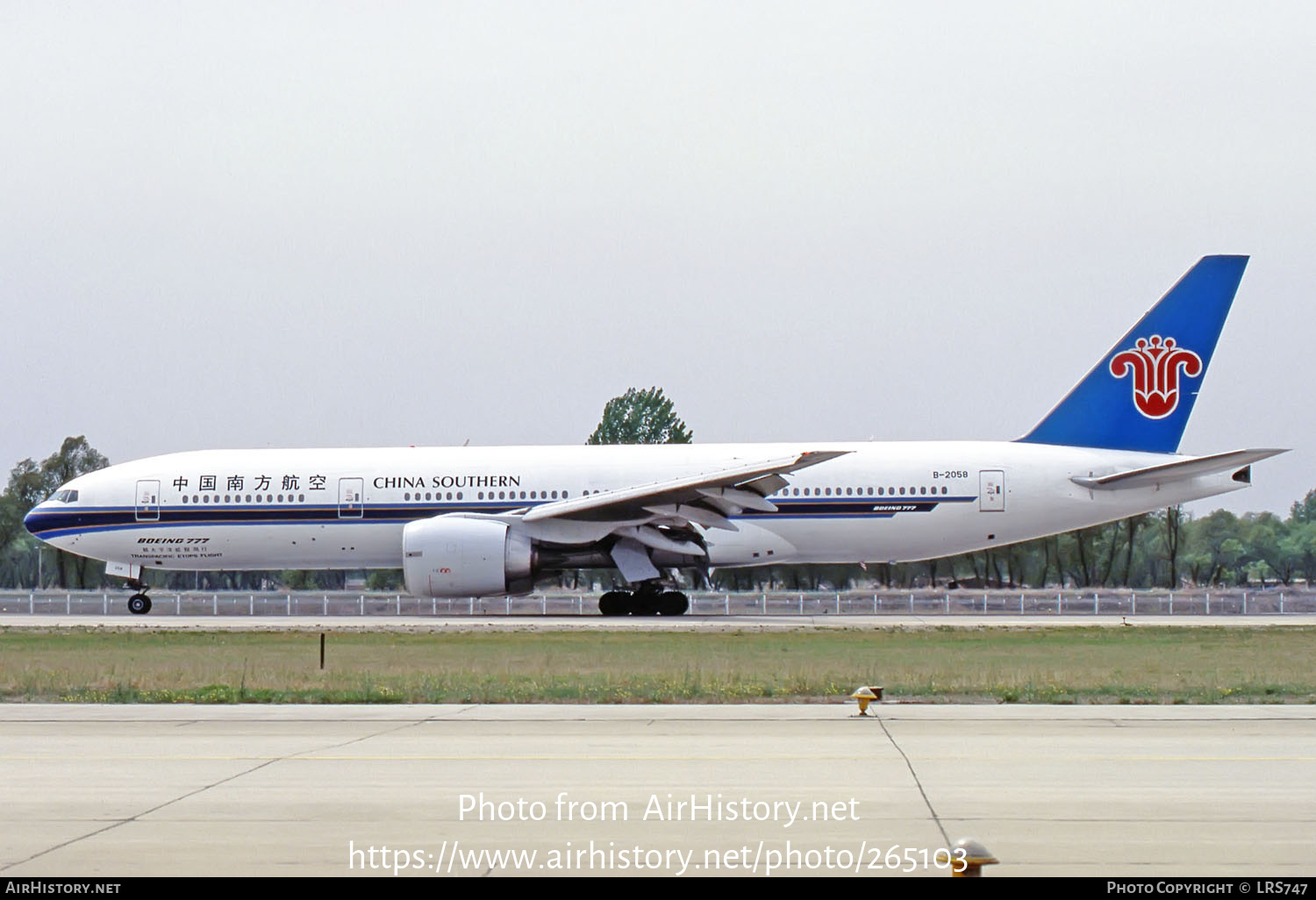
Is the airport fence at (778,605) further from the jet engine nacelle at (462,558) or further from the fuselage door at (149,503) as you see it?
the jet engine nacelle at (462,558)

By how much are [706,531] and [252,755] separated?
24123 mm

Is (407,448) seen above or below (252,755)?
above

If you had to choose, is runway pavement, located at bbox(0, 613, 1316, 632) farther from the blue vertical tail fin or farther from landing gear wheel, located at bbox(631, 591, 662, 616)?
the blue vertical tail fin

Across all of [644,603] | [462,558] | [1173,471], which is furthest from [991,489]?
[462,558]

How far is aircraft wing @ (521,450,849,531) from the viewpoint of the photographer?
106ft

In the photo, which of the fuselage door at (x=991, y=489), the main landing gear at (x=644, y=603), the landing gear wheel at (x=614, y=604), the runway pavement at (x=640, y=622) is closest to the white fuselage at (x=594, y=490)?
the fuselage door at (x=991, y=489)

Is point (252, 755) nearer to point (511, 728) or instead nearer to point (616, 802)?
point (511, 728)

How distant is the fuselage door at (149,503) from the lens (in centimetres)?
3650

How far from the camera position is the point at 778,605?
1517 inches

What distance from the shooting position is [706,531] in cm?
3528

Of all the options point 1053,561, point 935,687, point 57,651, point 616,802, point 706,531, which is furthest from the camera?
point 1053,561

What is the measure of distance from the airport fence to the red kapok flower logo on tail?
15.3 feet

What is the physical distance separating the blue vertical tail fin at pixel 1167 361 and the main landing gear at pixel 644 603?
1028 centimetres

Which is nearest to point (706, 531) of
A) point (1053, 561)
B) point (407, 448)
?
point (407, 448)
